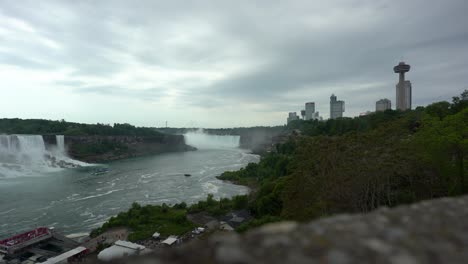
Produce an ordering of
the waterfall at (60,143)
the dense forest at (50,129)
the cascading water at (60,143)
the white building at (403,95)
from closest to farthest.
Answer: the cascading water at (60,143)
the waterfall at (60,143)
the dense forest at (50,129)
the white building at (403,95)

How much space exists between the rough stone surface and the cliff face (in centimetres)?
7280

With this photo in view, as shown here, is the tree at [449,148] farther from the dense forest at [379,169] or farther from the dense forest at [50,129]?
the dense forest at [50,129]

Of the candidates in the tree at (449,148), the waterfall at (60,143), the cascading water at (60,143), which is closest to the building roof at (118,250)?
the tree at (449,148)

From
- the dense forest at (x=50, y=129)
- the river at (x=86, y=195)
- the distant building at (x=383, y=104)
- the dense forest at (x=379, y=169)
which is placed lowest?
the river at (x=86, y=195)

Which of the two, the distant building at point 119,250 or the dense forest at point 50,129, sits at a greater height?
the dense forest at point 50,129

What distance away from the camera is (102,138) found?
77625 mm

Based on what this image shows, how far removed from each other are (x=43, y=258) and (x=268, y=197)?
15.0 metres

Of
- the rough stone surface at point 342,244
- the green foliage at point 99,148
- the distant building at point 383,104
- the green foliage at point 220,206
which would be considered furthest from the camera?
the distant building at point 383,104

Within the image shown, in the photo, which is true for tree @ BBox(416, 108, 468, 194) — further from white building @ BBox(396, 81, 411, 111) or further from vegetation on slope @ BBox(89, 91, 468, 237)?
white building @ BBox(396, 81, 411, 111)

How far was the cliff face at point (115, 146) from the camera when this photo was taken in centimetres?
6631

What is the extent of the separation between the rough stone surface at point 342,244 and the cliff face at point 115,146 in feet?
239

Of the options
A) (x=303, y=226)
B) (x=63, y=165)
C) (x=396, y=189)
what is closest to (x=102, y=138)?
(x=63, y=165)

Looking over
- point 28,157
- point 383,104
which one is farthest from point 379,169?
point 383,104

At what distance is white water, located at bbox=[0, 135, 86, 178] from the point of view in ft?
153
